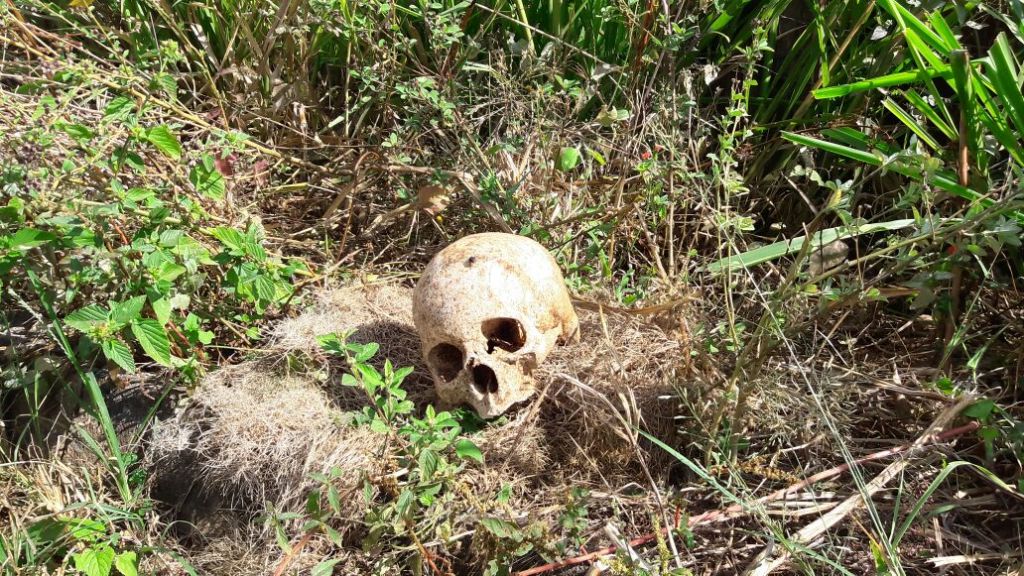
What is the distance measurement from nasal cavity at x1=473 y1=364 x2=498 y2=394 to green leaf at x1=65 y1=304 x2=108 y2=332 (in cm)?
102

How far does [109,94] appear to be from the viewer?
311 cm

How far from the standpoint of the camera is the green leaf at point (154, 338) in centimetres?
218

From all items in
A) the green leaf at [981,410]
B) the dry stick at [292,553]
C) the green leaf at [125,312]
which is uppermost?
the green leaf at [981,410]

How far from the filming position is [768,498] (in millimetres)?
2023

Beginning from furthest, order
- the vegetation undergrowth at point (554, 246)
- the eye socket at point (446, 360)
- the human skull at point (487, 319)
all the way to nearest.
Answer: the eye socket at point (446, 360) → the human skull at point (487, 319) → the vegetation undergrowth at point (554, 246)

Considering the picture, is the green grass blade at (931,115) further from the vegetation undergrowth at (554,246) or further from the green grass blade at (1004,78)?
the green grass blade at (1004,78)

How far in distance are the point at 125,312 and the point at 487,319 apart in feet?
3.22

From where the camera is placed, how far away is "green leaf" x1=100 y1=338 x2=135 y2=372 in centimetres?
214

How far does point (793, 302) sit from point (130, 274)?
6.06 feet

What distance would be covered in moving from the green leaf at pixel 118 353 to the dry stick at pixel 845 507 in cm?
170

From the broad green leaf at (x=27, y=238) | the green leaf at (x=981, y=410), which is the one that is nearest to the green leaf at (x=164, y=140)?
the broad green leaf at (x=27, y=238)

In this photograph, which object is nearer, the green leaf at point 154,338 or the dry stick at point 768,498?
the dry stick at point 768,498

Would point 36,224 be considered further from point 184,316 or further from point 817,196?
point 817,196

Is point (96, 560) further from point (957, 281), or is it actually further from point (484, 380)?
point (957, 281)
